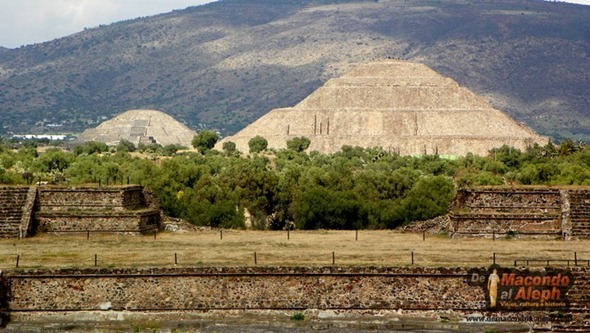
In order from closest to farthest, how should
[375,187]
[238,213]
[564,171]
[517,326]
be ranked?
1. [517,326]
2. [238,213]
3. [375,187]
4. [564,171]

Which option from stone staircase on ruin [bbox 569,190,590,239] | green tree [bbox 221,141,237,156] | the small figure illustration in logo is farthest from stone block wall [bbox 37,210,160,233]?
green tree [bbox 221,141,237,156]

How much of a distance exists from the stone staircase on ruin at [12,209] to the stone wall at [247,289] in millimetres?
9805

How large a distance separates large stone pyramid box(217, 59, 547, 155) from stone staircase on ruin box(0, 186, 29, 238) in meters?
120

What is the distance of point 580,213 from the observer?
4600 cm

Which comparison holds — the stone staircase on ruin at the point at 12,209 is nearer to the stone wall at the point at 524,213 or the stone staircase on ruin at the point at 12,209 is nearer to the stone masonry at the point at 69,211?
the stone masonry at the point at 69,211

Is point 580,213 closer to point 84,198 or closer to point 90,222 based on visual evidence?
point 90,222

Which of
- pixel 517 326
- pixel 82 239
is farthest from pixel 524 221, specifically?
pixel 82 239

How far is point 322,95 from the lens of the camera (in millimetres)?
196000

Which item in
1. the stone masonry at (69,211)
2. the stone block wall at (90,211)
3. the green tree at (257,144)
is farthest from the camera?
the green tree at (257,144)

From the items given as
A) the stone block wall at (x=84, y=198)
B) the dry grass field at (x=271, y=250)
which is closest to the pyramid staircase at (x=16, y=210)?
the stone block wall at (x=84, y=198)

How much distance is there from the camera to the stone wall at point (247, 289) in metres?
36.4

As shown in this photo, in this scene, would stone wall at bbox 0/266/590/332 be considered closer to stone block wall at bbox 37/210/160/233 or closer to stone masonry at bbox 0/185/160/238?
stone masonry at bbox 0/185/160/238

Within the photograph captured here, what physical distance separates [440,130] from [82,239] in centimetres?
13466

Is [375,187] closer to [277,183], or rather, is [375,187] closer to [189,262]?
[277,183]
